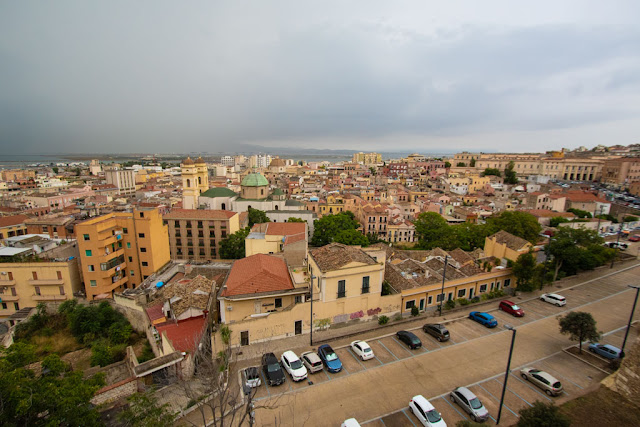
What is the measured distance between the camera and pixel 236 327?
18219 mm

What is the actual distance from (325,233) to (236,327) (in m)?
31.7

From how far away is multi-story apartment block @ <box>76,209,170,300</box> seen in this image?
28939 mm

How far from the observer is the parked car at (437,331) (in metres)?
18.8

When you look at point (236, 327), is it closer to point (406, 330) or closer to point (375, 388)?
point (375, 388)

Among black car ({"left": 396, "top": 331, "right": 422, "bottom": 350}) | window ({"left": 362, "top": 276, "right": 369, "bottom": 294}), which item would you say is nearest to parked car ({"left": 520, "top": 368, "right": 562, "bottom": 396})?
black car ({"left": 396, "top": 331, "right": 422, "bottom": 350})

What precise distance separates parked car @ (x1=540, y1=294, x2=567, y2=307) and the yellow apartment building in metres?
42.0

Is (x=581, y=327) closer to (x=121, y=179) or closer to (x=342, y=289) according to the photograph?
(x=342, y=289)

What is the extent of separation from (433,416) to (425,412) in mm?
353

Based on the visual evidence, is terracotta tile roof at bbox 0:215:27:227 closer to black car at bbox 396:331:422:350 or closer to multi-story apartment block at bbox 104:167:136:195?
black car at bbox 396:331:422:350

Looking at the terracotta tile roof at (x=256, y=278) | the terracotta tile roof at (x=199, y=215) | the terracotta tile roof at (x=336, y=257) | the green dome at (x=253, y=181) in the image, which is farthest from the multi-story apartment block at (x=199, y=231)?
the terracotta tile roof at (x=336, y=257)

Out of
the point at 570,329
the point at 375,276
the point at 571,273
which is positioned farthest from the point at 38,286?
the point at 571,273

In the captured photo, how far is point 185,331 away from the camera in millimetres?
19484

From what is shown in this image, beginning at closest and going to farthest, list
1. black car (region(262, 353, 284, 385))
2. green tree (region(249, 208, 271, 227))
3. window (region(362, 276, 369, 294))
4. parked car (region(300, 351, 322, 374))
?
black car (region(262, 353, 284, 385)), parked car (region(300, 351, 322, 374)), window (region(362, 276, 369, 294)), green tree (region(249, 208, 271, 227))

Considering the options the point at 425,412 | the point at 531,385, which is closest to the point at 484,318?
the point at 531,385
